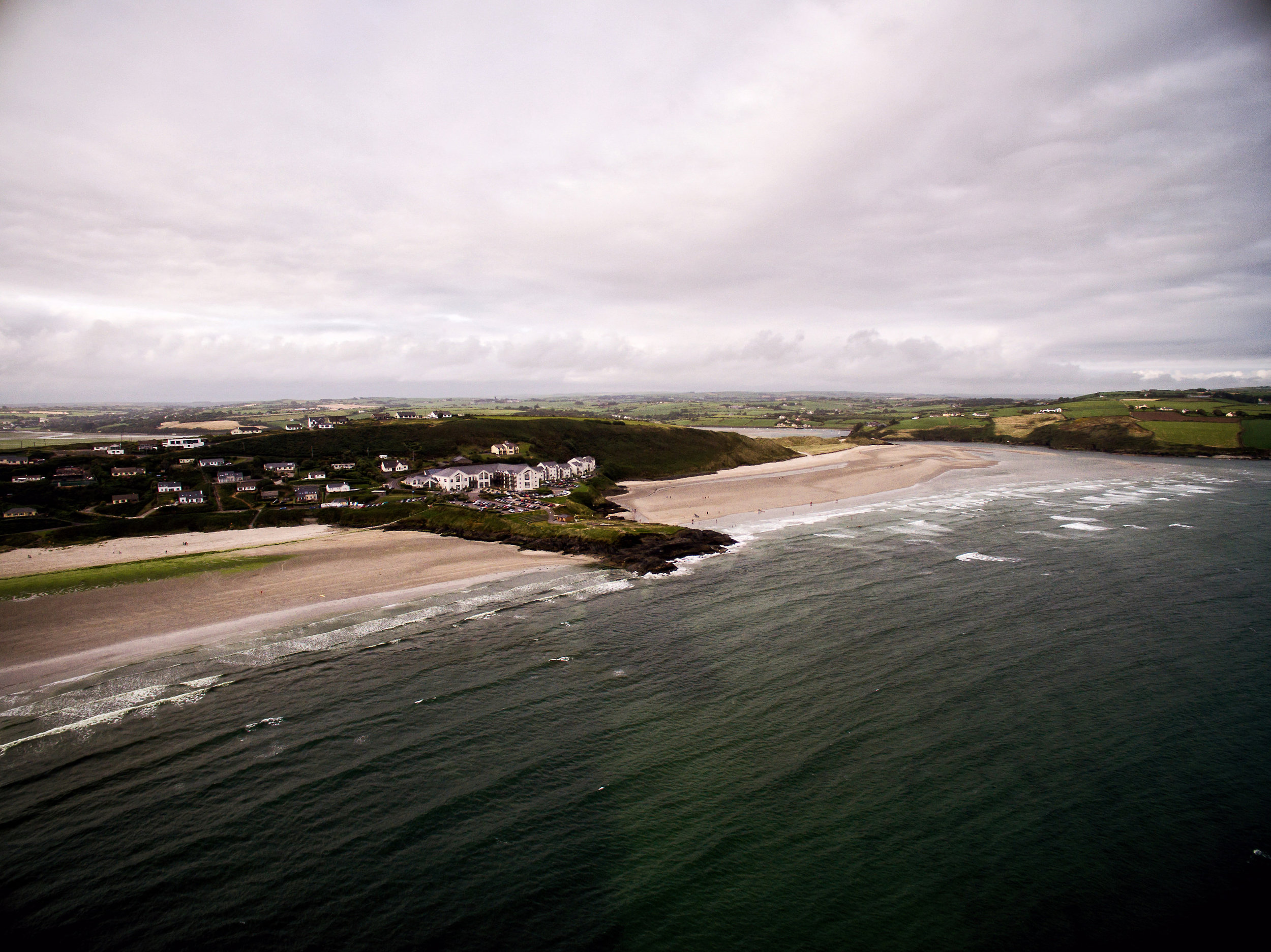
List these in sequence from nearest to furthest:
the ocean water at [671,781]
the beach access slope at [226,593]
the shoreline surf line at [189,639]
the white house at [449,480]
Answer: the ocean water at [671,781] < the shoreline surf line at [189,639] < the beach access slope at [226,593] < the white house at [449,480]

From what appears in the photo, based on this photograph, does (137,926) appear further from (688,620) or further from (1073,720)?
(1073,720)

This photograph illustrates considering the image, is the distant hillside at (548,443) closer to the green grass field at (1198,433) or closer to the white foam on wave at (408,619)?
the white foam on wave at (408,619)

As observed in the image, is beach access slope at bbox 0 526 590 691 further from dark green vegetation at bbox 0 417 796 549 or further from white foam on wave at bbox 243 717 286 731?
white foam on wave at bbox 243 717 286 731

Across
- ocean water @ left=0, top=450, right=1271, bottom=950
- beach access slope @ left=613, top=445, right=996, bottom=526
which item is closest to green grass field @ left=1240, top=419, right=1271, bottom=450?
beach access slope @ left=613, top=445, right=996, bottom=526

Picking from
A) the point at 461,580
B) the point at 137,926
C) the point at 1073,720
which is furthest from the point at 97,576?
the point at 1073,720

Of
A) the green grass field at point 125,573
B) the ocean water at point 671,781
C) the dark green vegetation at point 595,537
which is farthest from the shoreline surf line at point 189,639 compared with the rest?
the green grass field at point 125,573

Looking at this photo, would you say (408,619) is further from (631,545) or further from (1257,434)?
(1257,434)
